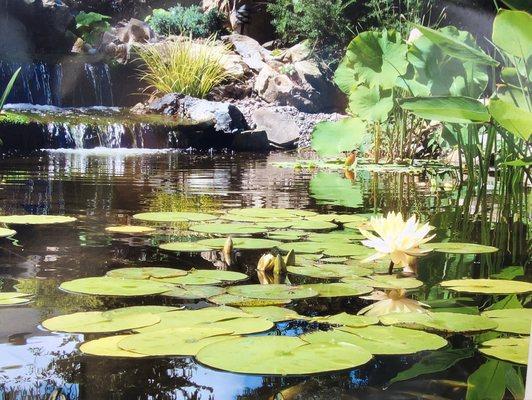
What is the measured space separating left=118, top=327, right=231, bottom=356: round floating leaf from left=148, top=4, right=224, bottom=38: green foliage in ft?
37.9

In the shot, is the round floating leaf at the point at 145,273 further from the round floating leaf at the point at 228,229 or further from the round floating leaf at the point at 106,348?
the round floating leaf at the point at 228,229

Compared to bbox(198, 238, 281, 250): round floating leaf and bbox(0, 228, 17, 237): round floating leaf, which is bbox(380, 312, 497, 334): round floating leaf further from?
bbox(0, 228, 17, 237): round floating leaf

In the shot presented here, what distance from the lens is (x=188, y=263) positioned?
6.42ft

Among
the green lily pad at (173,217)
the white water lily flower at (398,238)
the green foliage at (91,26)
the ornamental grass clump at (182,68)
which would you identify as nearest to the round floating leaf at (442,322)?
the white water lily flower at (398,238)

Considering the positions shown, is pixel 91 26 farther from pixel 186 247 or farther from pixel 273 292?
pixel 273 292

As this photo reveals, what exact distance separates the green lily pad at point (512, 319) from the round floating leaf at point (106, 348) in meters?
0.64

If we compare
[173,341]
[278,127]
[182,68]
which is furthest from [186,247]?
[182,68]

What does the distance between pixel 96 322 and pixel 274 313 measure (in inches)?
12.4

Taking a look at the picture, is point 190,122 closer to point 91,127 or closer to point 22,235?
point 91,127

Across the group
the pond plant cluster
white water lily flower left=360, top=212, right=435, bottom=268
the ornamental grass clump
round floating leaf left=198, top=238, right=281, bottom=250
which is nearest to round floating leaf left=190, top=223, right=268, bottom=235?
the pond plant cluster

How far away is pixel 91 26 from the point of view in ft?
38.2

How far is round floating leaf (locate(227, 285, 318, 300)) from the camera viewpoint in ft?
5.17

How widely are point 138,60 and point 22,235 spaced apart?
8751mm

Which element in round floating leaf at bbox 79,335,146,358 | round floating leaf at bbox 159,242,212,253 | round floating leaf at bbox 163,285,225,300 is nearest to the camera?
round floating leaf at bbox 79,335,146,358
